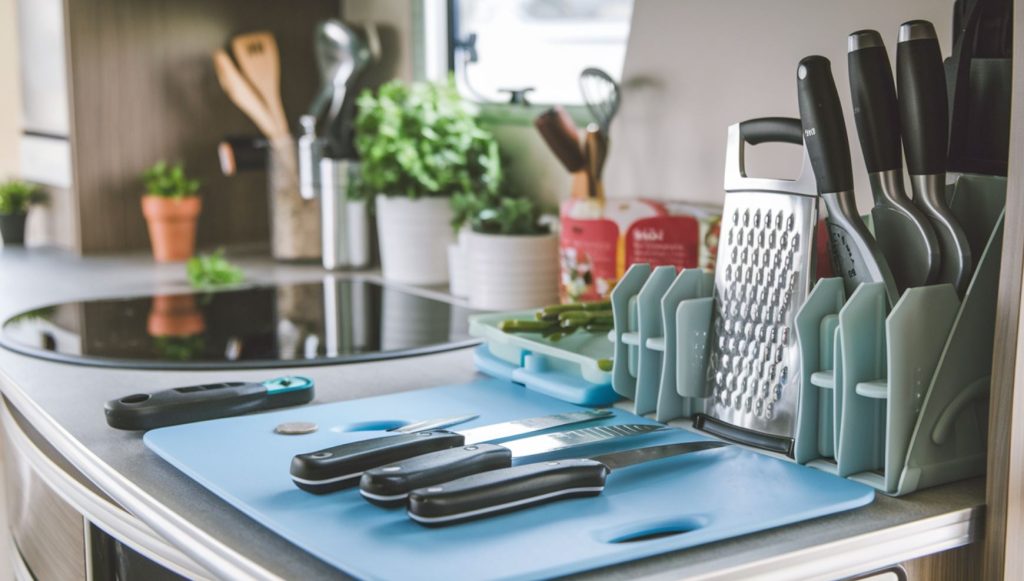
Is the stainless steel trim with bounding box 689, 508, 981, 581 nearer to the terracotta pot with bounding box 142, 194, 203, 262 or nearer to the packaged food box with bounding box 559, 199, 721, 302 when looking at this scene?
the packaged food box with bounding box 559, 199, 721, 302

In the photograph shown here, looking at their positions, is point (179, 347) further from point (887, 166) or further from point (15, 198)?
point (15, 198)

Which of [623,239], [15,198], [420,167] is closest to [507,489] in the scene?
[623,239]

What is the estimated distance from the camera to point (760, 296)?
91 cm

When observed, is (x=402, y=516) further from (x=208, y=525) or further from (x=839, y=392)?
(x=839, y=392)

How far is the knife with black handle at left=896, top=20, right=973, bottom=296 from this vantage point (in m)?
0.83

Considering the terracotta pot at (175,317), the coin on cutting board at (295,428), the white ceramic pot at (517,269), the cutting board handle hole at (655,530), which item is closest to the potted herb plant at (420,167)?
the white ceramic pot at (517,269)

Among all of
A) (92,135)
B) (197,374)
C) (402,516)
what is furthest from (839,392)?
(92,135)

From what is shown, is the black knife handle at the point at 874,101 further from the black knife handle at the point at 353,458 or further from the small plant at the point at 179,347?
the small plant at the point at 179,347

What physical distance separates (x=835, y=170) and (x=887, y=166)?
0.14 ft

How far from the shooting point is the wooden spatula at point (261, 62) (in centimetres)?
223

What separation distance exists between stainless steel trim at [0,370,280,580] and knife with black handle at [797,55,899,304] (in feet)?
1.54

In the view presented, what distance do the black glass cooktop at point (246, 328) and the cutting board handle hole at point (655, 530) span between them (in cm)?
57

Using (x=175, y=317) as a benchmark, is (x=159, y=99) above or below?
above

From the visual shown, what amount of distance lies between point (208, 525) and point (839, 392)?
1.43 feet
